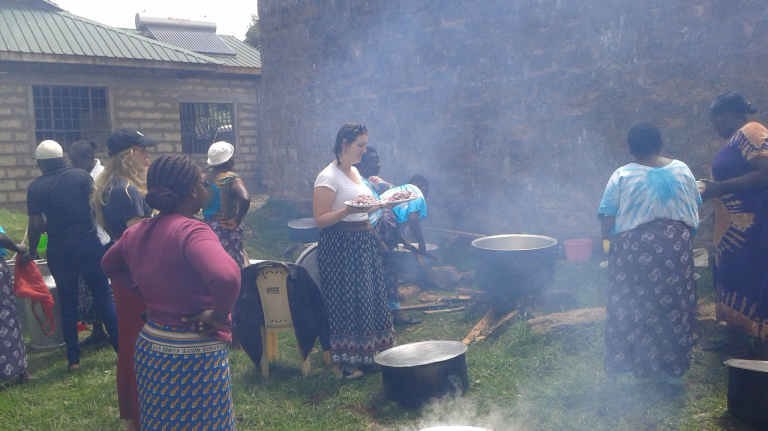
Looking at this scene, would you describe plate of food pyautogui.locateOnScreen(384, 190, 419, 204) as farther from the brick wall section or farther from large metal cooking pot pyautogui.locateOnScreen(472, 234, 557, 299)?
the brick wall section

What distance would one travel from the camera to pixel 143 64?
12641 mm

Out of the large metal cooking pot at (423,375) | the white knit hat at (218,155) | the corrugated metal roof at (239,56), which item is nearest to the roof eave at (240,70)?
the corrugated metal roof at (239,56)

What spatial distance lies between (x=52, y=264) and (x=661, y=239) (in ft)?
15.7

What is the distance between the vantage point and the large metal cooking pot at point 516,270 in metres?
5.90

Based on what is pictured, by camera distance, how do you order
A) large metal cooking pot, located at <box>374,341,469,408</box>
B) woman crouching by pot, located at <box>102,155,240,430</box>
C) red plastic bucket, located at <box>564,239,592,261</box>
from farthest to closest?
red plastic bucket, located at <box>564,239,592,261</box> → large metal cooking pot, located at <box>374,341,469,408</box> → woman crouching by pot, located at <box>102,155,240,430</box>

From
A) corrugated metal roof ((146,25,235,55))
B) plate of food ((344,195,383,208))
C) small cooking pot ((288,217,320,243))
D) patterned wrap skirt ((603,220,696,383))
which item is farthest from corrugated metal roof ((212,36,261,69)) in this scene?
patterned wrap skirt ((603,220,696,383))

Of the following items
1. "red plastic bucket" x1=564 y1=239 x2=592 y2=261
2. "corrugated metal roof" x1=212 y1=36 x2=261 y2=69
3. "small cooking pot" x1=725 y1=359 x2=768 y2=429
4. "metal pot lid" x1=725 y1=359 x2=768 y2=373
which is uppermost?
"corrugated metal roof" x1=212 y1=36 x2=261 y2=69

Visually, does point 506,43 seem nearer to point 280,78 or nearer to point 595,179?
point 595,179

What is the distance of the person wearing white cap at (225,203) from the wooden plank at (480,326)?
2264 mm

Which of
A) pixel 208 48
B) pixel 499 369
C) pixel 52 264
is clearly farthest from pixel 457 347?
pixel 208 48

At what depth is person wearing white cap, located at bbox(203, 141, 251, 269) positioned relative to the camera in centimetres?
524

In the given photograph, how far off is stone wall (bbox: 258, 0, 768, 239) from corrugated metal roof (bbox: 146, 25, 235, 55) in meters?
7.52

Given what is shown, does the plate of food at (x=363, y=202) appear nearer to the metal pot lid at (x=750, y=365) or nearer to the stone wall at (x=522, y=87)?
the metal pot lid at (x=750, y=365)

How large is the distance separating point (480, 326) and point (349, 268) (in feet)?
6.12
